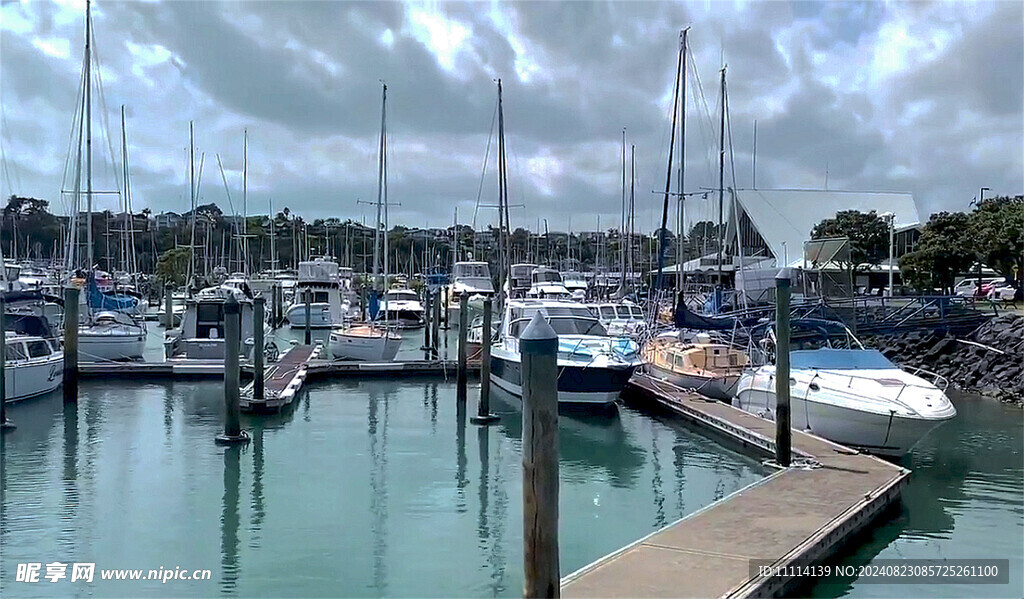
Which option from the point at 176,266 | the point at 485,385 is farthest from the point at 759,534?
the point at 176,266

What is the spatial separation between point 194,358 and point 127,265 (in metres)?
30.9

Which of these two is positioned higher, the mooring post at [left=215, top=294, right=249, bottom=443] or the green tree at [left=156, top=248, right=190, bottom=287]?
the green tree at [left=156, top=248, right=190, bottom=287]

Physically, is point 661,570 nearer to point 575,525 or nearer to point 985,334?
point 575,525

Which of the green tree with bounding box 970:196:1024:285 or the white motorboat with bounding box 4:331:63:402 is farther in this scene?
the green tree with bounding box 970:196:1024:285

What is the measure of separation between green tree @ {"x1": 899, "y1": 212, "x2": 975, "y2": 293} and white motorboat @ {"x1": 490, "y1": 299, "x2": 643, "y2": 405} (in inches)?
952

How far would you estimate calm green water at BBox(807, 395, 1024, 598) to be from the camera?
10.2m

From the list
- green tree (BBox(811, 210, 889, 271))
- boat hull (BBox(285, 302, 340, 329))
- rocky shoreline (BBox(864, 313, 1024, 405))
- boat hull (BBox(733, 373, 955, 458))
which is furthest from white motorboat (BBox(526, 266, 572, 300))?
boat hull (BBox(733, 373, 955, 458))

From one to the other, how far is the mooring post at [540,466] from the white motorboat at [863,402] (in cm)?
1033

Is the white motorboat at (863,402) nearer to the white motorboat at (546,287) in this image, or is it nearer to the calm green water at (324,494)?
the calm green water at (324,494)

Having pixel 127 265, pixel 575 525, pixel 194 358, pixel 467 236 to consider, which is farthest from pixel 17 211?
pixel 575 525

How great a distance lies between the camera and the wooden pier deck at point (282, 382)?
69.7 feet

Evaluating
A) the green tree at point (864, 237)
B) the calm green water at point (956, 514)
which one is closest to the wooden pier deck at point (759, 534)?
the calm green water at point (956, 514)

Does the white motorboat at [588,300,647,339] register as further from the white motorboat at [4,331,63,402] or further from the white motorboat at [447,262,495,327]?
the white motorboat at [447,262,495,327]

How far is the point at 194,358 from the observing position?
93.7ft
